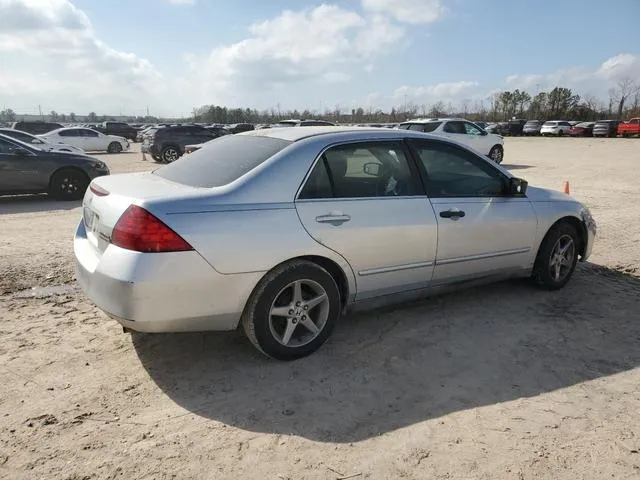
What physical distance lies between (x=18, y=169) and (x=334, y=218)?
9.16 metres

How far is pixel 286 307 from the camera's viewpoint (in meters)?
3.53

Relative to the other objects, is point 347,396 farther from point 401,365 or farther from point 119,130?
point 119,130

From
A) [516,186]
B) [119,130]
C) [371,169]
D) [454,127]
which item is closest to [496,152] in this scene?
[454,127]

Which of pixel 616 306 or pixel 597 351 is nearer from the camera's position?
pixel 597 351

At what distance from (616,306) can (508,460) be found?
2.85m

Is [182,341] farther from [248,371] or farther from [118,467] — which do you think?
[118,467]

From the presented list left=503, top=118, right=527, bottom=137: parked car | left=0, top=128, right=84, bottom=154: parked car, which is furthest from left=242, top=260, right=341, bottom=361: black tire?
left=503, top=118, right=527, bottom=137: parked car

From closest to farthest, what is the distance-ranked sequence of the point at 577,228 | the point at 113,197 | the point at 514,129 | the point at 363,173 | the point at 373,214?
1. the point at 113,197
2. the point at 373,214
3. the point at 363,173
4. the point at 577,228
5. the point at 514,129

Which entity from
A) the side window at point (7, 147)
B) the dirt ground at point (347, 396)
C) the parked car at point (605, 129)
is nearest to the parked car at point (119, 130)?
the side window at point (7, 147)

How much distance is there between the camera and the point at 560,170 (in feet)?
58.6

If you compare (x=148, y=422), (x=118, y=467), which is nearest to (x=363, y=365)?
(x=148, y=422)

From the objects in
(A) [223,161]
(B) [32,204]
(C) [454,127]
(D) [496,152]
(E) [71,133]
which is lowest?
(B) [32,204]

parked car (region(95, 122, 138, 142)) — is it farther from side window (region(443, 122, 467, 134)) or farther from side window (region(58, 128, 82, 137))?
side window (region(443, 122, 467, 134))

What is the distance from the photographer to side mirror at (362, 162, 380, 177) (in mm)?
4008
